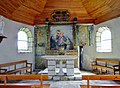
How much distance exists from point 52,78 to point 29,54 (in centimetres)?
370

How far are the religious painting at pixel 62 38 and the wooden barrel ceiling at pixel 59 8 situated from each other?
71 cm

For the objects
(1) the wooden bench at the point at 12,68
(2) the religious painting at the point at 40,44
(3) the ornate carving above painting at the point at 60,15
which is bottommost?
(1) the wooden bench at the point at 12,68

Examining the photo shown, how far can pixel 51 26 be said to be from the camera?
457 inches

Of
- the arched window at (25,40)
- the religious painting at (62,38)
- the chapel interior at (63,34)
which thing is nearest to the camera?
the chapel interior at (63,34)

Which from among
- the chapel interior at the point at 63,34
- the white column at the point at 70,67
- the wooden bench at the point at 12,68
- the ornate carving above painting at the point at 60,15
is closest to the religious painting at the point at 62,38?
the chapel interior at the point at 63,34

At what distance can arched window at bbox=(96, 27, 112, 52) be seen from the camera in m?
10.4

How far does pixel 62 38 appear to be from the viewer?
37.8 ft

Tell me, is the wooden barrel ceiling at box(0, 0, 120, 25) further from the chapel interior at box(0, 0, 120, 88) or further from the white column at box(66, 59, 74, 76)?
the white column at box(66, 59, 74, 76)

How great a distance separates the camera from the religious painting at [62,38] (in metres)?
11.5

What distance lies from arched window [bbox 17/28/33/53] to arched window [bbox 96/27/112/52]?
4252 mm

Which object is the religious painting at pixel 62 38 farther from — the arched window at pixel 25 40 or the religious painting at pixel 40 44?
the arched window at pixel 25 40

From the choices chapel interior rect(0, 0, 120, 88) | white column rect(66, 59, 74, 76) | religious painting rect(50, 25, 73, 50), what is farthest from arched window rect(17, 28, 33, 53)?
white column rect(66, 59, 74, 76)

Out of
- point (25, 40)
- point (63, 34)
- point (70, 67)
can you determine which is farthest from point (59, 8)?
point (70, 67)

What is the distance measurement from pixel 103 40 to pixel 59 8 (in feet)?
10.9
